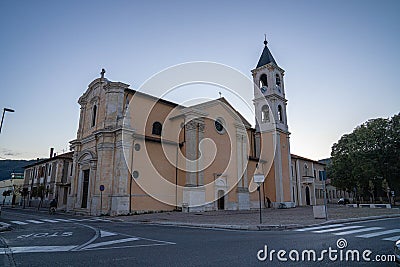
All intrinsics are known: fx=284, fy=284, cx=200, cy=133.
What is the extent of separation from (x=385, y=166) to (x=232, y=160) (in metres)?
21.6

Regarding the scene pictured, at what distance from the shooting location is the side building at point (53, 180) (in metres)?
34.9

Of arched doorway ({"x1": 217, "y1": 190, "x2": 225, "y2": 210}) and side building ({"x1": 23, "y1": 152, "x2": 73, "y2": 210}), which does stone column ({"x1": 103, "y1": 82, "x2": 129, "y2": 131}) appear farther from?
side building ({"x1": 23, "y1": 152, "x2": 73, "y2": 210})

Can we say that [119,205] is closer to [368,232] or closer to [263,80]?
[368,232]

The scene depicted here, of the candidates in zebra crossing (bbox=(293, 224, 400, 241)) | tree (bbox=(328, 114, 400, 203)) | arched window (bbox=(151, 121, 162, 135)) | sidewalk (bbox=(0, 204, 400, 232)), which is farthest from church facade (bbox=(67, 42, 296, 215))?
zebra crossing (bbox=(293, 224, 400, 241))

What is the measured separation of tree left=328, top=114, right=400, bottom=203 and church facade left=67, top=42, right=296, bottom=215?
1010 cm

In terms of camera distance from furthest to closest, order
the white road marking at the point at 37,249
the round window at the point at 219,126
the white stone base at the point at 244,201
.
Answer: the round window at the point at 219,126
the white stone base at the point at 244,201
the white road marking at the point at 37,249

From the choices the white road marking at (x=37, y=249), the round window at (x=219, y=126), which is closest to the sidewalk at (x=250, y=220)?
the white road marking at (x=37, y=249)

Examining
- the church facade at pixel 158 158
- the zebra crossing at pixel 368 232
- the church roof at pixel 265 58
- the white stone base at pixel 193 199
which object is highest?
the church roof at pixel 265 58

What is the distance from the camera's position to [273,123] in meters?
35.7

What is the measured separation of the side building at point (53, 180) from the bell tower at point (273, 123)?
80.6 feet

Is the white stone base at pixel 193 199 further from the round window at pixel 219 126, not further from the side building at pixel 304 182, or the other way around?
the side building at pixel 304 182

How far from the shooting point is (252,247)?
24.2ft

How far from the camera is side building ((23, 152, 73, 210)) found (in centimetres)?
3488

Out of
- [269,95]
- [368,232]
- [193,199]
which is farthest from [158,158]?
[368,232]
